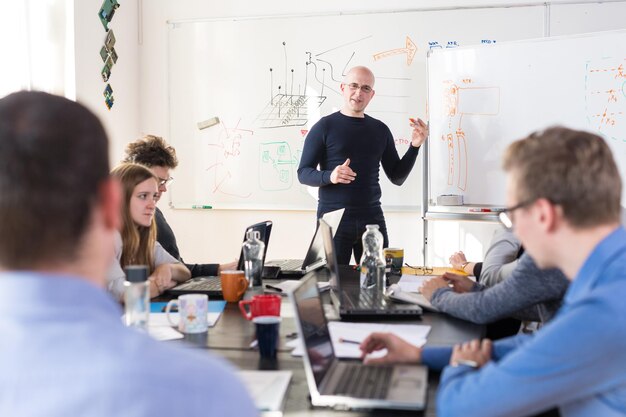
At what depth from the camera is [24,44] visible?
11.1ft

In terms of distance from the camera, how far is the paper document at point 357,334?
1469mm

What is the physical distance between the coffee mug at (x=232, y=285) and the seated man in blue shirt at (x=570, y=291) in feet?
3.33

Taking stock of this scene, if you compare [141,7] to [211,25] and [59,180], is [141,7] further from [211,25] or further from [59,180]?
[59,180]

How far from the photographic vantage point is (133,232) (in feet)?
7.70

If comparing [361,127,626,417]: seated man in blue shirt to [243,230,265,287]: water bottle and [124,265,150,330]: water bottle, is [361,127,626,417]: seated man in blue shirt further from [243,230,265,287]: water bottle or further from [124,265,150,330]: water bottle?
[243,230,265,287]: water bottle

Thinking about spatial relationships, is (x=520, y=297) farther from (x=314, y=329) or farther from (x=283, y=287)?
(x=283, y=287)

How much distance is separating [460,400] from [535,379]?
0.43 feet

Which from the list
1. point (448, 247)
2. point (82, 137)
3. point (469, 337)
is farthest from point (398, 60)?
point (82, 137)

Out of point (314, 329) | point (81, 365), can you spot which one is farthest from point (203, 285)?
point (81, 365)

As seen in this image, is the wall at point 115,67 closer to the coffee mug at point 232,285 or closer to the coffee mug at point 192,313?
the coffee mug at point 232,285

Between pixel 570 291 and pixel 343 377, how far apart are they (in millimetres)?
466

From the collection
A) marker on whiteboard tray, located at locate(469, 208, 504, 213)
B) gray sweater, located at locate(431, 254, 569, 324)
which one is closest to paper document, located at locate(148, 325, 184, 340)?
gray sweater, located at locate(431, 254, 569, 324)

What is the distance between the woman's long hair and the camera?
7.64 feet

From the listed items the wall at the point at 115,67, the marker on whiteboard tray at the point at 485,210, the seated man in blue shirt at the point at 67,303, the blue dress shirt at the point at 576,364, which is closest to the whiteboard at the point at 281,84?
the wall at the point at 115,67
